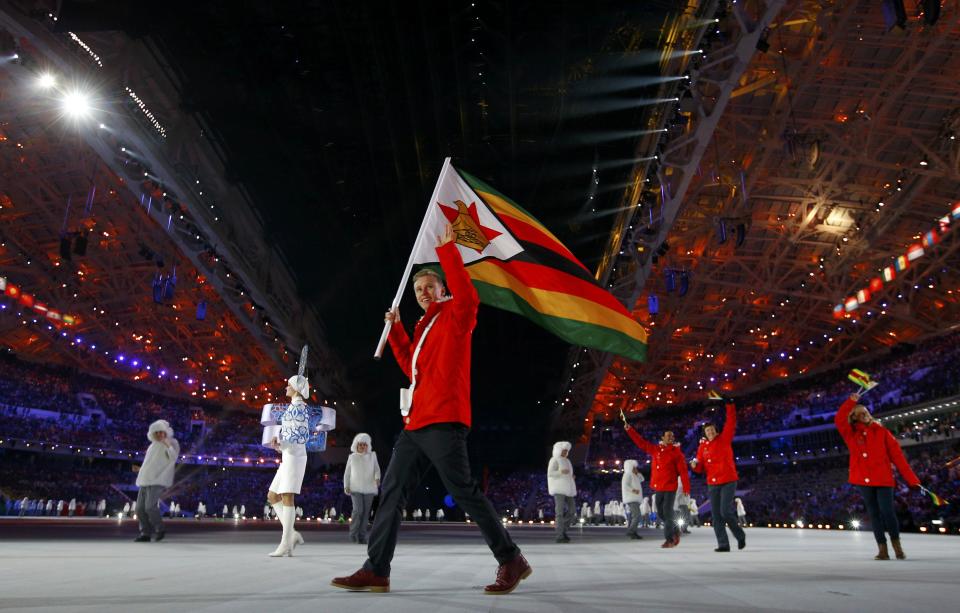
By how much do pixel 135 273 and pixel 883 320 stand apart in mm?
41932

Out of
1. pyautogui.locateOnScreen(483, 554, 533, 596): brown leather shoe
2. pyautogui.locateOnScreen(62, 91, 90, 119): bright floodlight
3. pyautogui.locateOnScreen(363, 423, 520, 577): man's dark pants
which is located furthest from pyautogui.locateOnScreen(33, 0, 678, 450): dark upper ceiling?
pyautogui.locateOnScreen(483, 554, 533, 596): brown leather shoe

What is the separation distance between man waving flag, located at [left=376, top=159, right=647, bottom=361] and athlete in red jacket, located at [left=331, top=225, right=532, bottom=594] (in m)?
0.85

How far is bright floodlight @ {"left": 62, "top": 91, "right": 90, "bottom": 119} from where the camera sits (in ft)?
46.8

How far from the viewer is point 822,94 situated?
67.7 feet

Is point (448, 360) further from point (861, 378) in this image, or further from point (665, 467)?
point (665, 467)

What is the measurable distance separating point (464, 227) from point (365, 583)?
8.91 feet

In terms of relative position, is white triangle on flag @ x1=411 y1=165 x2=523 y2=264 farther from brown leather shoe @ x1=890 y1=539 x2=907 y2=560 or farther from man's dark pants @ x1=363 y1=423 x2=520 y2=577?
brown leather shoe @ x1=890 y1=539 x2=907 y2=560

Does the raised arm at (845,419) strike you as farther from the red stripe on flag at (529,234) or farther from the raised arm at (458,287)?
the raised arm at (458,287)

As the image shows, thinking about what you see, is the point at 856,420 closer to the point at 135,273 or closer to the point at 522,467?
the point at 522,467

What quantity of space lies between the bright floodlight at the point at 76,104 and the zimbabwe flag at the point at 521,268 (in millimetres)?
12898

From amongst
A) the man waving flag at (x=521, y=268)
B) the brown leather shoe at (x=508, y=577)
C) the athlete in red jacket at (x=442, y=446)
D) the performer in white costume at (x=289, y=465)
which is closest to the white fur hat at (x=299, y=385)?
the performer in white costume at (x=289, y=465)

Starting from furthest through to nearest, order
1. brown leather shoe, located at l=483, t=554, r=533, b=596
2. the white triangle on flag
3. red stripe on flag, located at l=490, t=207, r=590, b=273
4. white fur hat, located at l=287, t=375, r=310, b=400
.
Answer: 1. white fur hat, located at l=287, t=375, r=310, b=400
2. red stripe on flag, located at l=490, t=207, r=590, b=273
3. the white triangle on flag
4. brown leather shoe, located at l=483, t=554, r=533, b=596

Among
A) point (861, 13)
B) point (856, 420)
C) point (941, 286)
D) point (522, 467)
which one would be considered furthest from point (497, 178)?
point (941, 286)

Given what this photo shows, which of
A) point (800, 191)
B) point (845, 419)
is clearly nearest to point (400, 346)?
point (845, 419)
